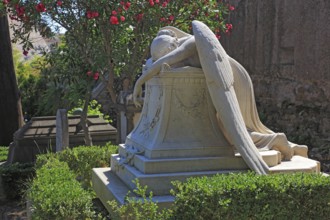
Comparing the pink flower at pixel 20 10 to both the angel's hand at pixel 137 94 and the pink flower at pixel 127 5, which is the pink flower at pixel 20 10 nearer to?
the pink flower at pixel 127 5

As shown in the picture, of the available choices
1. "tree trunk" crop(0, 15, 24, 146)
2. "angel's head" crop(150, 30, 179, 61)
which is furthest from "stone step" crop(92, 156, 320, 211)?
"tree trunk" crop(0, 15, 24, 146)

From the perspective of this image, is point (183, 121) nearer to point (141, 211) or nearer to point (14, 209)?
point (141, 211)

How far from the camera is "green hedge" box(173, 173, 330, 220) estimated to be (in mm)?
3721

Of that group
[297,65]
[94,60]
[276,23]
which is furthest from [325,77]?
[94,60]

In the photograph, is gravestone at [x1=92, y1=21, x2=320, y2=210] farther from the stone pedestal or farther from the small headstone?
the small headstone

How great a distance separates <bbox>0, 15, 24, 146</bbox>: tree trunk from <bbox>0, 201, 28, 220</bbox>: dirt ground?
5.10 metres

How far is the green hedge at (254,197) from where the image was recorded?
3.72 m

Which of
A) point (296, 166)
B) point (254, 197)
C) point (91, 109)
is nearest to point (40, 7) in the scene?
point (296, 166)

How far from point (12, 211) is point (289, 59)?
8.14 meters

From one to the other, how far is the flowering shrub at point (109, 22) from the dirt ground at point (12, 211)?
2.29 meters

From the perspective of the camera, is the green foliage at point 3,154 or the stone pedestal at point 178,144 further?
the green foliage at point 3,154

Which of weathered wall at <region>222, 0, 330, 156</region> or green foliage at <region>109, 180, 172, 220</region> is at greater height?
weathered wall at <region>222, 0, 330, 156</region>

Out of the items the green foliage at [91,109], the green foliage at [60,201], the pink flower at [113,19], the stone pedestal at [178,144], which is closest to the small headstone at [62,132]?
the pink flower at [113,19]

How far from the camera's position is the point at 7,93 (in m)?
12.2
